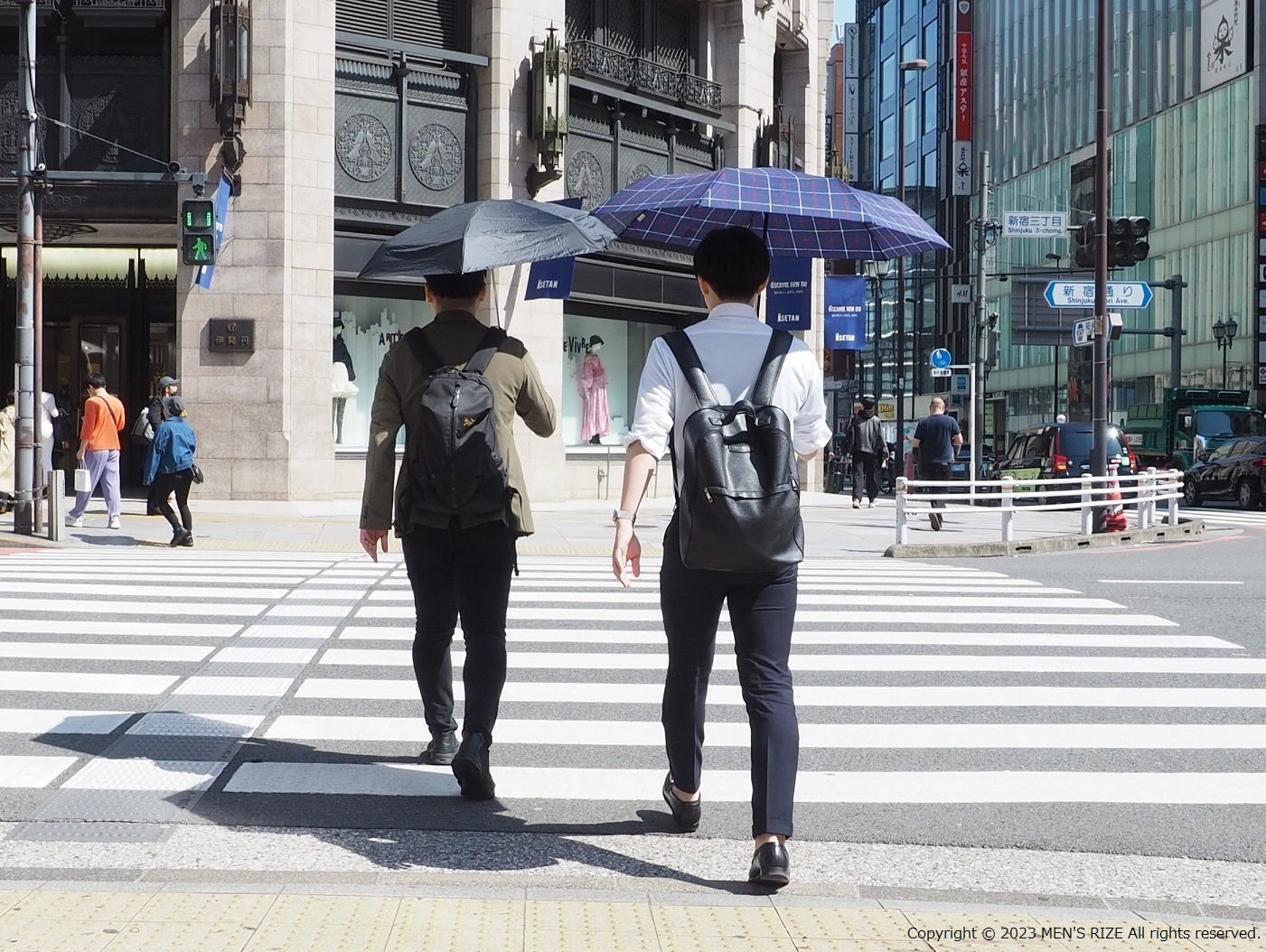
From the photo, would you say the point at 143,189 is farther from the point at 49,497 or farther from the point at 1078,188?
the point at 1078,188

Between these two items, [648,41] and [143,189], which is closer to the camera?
[143,189]

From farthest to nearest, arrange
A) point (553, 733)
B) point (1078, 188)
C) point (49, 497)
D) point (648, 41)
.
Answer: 1. point (1078, 188)
2. point (648, 41)
3. point (49, 497)
4. point (553, 733)

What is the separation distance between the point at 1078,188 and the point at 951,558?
64.9 metres

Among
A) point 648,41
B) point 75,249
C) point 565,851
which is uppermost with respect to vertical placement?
point 648,41

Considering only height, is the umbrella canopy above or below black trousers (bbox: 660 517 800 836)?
above

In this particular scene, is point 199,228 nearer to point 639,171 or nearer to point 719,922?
point 639,171

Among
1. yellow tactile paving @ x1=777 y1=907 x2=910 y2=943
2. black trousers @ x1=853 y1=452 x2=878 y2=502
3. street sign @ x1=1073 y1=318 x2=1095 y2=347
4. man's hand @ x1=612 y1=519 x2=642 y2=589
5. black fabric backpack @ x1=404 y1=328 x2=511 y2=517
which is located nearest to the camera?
yellow tactile paving @ x1=777 y1=907 x2=910 y2=943

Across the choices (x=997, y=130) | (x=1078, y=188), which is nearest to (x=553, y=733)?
(x=1078, y=188)

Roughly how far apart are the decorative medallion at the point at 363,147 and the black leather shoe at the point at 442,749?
19.2 m

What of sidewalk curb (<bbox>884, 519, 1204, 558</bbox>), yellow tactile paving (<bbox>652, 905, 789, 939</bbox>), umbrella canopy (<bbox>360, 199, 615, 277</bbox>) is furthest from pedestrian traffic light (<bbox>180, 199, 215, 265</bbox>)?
yellow tactile paving (<bbox>652, 905, 789, 939</bbox>)

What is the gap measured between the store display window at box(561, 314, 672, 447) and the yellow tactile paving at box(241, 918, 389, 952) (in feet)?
75.1

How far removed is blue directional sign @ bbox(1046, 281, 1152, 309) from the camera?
3238 centimetres

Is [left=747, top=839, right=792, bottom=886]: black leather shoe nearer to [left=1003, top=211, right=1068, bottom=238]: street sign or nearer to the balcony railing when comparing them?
the balcony railing

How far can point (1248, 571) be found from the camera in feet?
50.4
